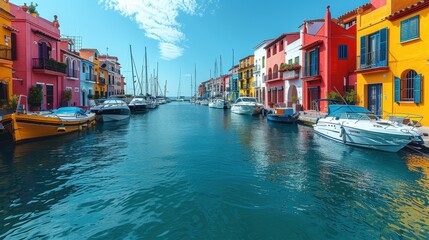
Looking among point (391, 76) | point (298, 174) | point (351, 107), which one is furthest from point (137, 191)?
point (391, 76)

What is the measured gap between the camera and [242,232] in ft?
18.1

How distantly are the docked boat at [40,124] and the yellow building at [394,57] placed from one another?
20683mm

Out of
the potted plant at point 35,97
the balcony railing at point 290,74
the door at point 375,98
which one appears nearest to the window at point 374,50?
the door at point 375,98

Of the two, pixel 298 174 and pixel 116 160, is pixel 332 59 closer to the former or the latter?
pixel 298 174

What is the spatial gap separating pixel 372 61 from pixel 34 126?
72.4 feet

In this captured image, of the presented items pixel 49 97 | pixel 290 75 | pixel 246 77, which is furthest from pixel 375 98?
pixel 246 77

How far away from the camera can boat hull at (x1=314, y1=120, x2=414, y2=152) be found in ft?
38.9

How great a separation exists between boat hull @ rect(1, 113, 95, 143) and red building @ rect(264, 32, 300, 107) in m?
27.9

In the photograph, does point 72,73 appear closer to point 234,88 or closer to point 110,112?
point 110,112

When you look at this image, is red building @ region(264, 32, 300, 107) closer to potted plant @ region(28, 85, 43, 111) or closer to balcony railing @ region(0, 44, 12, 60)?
potted plant @ region(28, 85, 43, 111)

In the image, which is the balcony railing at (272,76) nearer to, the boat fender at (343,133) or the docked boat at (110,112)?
the docked boat at (110,112)

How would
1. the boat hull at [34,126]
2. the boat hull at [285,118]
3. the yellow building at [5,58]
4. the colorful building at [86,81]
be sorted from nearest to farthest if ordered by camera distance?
the boat hull at [34,126] < the yellow building at [5,58] < the boat hull at [285,118] < the colorful building at [86,81]

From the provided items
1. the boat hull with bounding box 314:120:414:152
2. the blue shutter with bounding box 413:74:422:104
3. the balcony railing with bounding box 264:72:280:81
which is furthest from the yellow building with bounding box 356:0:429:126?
the balcony railing with bounding box 264:72:280:81

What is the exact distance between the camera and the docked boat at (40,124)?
14.8m
